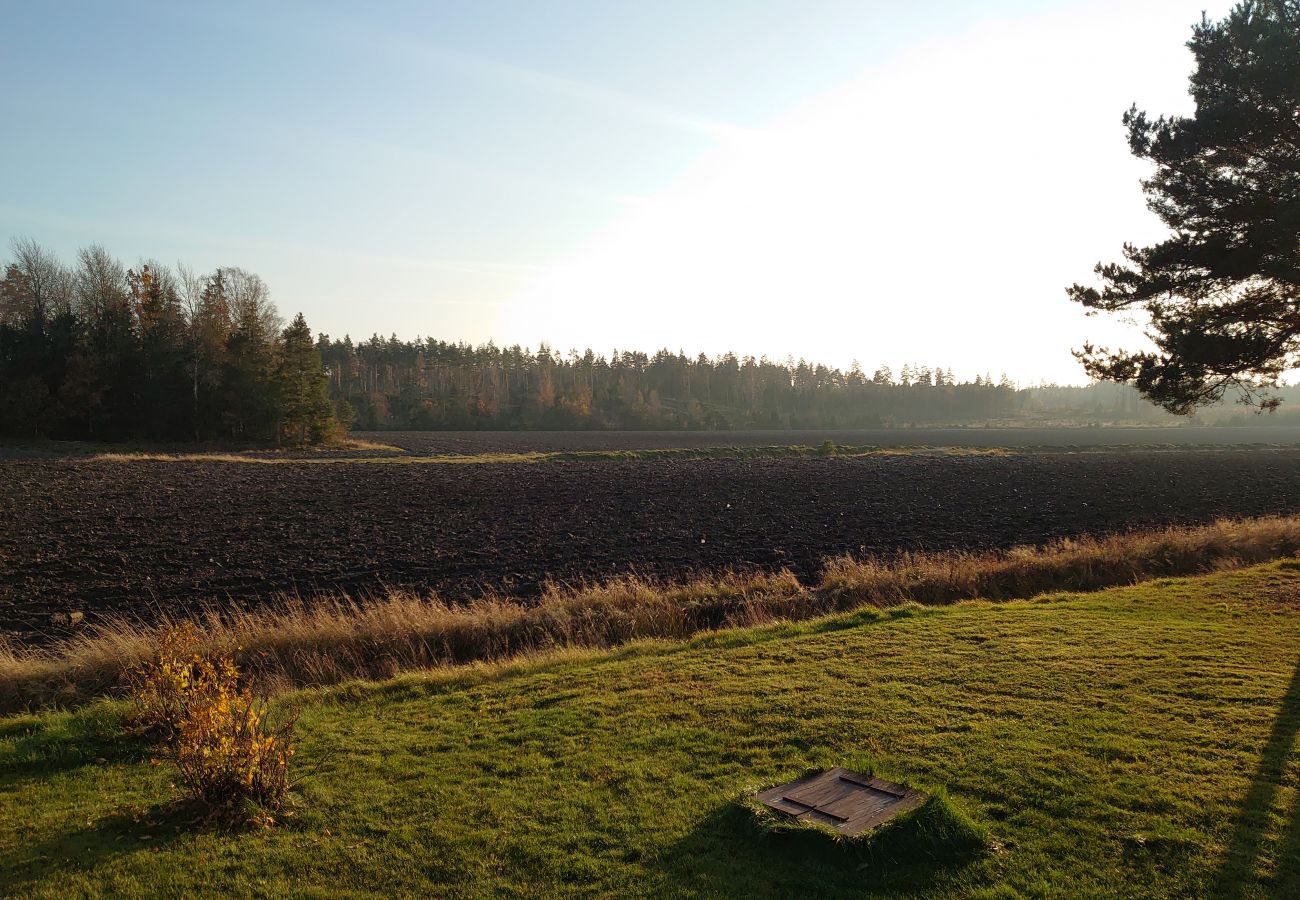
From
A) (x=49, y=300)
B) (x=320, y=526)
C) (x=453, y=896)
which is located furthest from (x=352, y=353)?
(x=453, y=896)

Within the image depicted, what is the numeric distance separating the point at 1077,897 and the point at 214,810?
558 cm

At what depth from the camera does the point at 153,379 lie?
202 feet

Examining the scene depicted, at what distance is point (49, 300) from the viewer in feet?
231

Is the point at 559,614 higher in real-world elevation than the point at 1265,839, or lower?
lower

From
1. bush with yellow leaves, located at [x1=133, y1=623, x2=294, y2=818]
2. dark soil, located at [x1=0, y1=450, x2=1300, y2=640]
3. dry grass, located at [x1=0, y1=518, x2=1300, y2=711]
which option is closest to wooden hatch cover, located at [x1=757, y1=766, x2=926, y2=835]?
bush with yellow leaves, located at [x1=133, y1=623, x2=294, y2=818]

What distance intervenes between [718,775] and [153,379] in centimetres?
6832

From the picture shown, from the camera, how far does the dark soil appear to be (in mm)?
17719

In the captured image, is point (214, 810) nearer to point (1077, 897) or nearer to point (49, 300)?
point (1077, 897)

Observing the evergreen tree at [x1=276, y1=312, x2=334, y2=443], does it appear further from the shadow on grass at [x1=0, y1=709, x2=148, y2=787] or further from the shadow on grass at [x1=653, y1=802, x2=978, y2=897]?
the shadow on grass at [x1=653, y1=802, x2=978, y2=897]

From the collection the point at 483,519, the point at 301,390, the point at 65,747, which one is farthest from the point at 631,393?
the point at 65,747

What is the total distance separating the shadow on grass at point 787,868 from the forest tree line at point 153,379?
63.1 metres

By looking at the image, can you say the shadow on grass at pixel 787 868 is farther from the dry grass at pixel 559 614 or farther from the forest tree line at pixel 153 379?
the forest tree line at pixel 153 379

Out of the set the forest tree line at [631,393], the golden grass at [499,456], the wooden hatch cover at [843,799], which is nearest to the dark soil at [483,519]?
the golden grass at [499,456]

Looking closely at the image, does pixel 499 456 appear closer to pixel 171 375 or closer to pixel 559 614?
pixel 171 375
